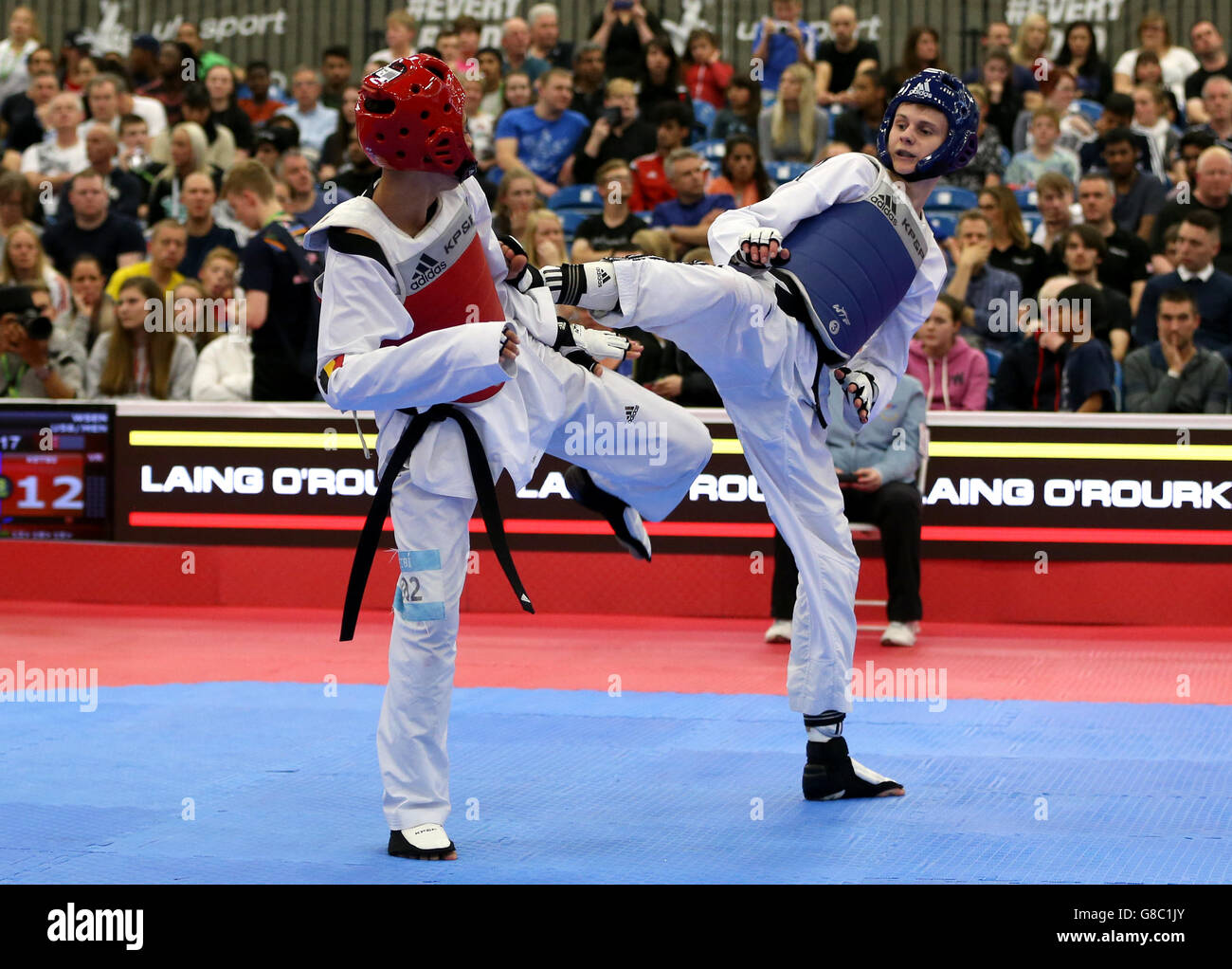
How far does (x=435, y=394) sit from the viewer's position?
3773mm

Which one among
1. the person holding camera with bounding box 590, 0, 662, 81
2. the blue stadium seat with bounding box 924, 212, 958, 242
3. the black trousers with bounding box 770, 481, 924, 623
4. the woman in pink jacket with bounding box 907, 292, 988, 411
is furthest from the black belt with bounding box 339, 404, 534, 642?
the person holding camera with bounding box 590, 0, 662, 81

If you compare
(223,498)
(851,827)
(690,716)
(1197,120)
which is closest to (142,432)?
(223,498)

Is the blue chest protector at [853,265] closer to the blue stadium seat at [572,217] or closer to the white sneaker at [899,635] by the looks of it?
the white sneaker at [899,635]

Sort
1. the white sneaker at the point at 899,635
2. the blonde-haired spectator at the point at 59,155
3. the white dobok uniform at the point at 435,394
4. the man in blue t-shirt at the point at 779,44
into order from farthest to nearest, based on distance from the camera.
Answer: the man in blue t-shirt at the point at 779,44
the blonde-haired spectator at the point at 59,155
the white sneaker at the point at 899,635
the white dobok uniform at the point at 435,394

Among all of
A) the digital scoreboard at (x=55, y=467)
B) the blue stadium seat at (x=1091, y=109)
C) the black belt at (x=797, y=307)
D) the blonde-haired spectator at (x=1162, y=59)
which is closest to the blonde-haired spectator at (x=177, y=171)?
the digital scoreboard at (x=55, y=467)

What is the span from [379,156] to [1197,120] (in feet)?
31.3

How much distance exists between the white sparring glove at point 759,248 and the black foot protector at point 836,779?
61.8 inches

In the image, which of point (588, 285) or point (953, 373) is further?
point (953, 373)

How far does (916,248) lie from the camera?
489cm

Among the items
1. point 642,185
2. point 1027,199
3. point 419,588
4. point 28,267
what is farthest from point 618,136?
point 419,588

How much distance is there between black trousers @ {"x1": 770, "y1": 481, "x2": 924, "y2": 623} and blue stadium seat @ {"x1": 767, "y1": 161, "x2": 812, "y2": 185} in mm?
3923

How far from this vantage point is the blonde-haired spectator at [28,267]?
32.6 feet

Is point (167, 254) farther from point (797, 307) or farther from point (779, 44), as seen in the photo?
point (797, 307)

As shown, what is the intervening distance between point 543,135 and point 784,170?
2155 millimetres
